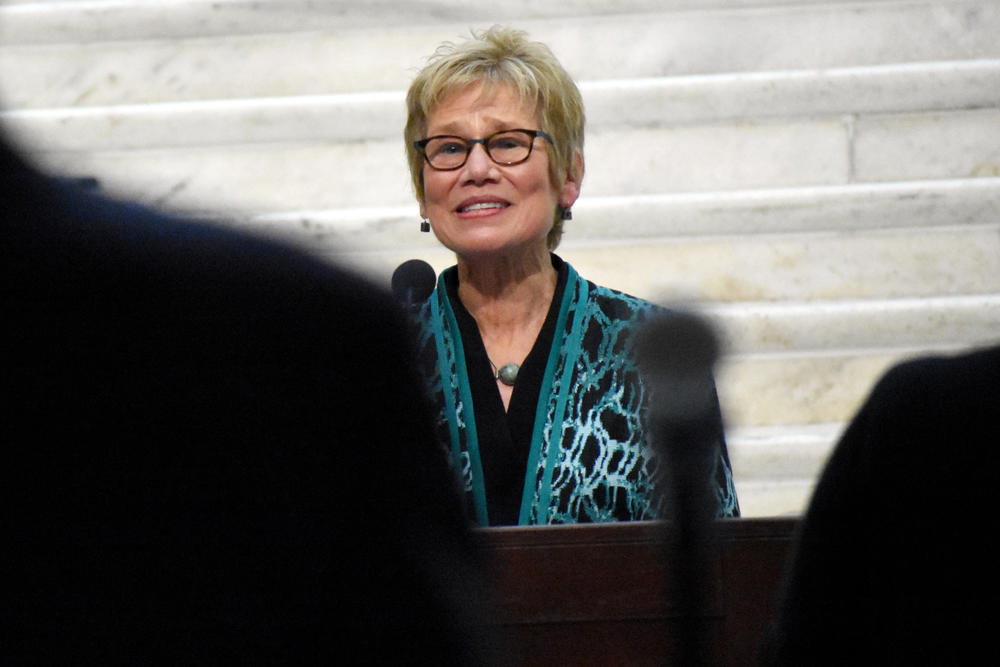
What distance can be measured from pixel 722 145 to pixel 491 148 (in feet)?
6.82

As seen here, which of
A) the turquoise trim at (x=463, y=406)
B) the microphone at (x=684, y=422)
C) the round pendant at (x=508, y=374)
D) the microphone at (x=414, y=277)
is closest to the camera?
the microphone at (x=684, y=422)

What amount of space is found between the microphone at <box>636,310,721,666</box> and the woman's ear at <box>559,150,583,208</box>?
1.77 meters

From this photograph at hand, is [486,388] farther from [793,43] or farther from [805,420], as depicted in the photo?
[793,43]

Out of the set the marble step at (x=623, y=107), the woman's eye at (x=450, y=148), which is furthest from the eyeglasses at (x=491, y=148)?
the marble step at (x=623, y=107)

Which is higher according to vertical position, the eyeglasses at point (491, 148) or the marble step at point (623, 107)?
the marble step at point (623, 107)

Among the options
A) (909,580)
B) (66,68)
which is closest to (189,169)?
(66,68)

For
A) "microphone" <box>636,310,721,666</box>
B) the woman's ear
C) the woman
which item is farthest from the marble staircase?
"microphone" <box>636,310,721,666</box>

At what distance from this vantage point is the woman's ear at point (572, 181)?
2.59m

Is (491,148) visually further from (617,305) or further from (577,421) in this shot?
(577,421)

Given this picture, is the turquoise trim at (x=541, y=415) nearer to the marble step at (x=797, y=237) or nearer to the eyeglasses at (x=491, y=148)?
the eyeglasses at (x=491, y=148)

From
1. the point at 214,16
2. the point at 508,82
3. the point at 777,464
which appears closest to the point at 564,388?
the point at 508,82

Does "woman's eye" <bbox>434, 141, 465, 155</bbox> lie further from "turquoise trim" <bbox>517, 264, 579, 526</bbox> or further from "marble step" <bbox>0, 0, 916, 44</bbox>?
"marble step" <bbox>0, 0, 916, 44</bbox>

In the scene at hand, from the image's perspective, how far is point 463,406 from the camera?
2.28 m

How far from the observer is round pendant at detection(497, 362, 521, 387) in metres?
2.33
